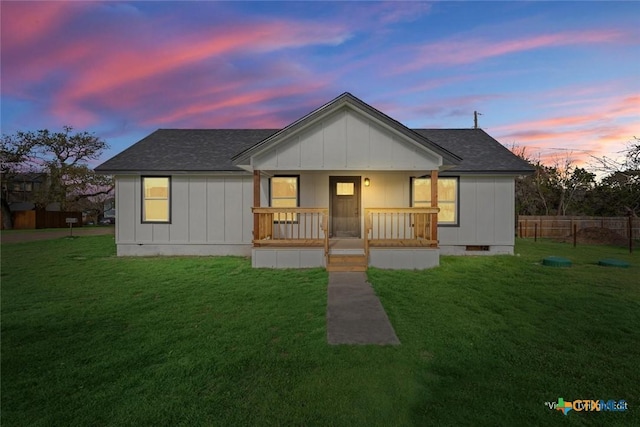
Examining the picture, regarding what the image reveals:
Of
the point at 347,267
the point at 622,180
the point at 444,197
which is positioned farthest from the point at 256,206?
the point at 622,180

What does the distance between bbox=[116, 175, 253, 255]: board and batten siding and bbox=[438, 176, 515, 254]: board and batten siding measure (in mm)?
7258

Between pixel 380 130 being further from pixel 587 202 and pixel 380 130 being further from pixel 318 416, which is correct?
pixel 587 202

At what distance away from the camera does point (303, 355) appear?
3.54 meters

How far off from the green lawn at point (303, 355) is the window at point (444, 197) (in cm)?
432

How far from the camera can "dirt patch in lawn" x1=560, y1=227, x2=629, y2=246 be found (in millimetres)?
14461

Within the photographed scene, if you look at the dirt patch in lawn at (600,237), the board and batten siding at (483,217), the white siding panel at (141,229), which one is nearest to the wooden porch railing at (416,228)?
the board and batten siding at (483,217)

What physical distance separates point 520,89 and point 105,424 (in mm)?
18285

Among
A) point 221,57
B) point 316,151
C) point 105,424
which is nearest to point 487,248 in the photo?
point 316,151

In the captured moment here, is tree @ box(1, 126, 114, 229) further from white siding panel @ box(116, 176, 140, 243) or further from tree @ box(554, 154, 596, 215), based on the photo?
tree @ box(554, 154, 596, 215)

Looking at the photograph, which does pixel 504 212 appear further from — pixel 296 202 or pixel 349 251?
pixel 296 202

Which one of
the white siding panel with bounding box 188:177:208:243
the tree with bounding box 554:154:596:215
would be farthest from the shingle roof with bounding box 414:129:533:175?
the tree with bounding box 554:154:596:215

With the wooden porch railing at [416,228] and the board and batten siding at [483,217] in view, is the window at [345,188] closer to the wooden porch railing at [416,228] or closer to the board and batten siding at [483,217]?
the wooden porch railing at [416,228]

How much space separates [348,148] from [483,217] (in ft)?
19.1

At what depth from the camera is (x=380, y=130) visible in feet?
28.9
